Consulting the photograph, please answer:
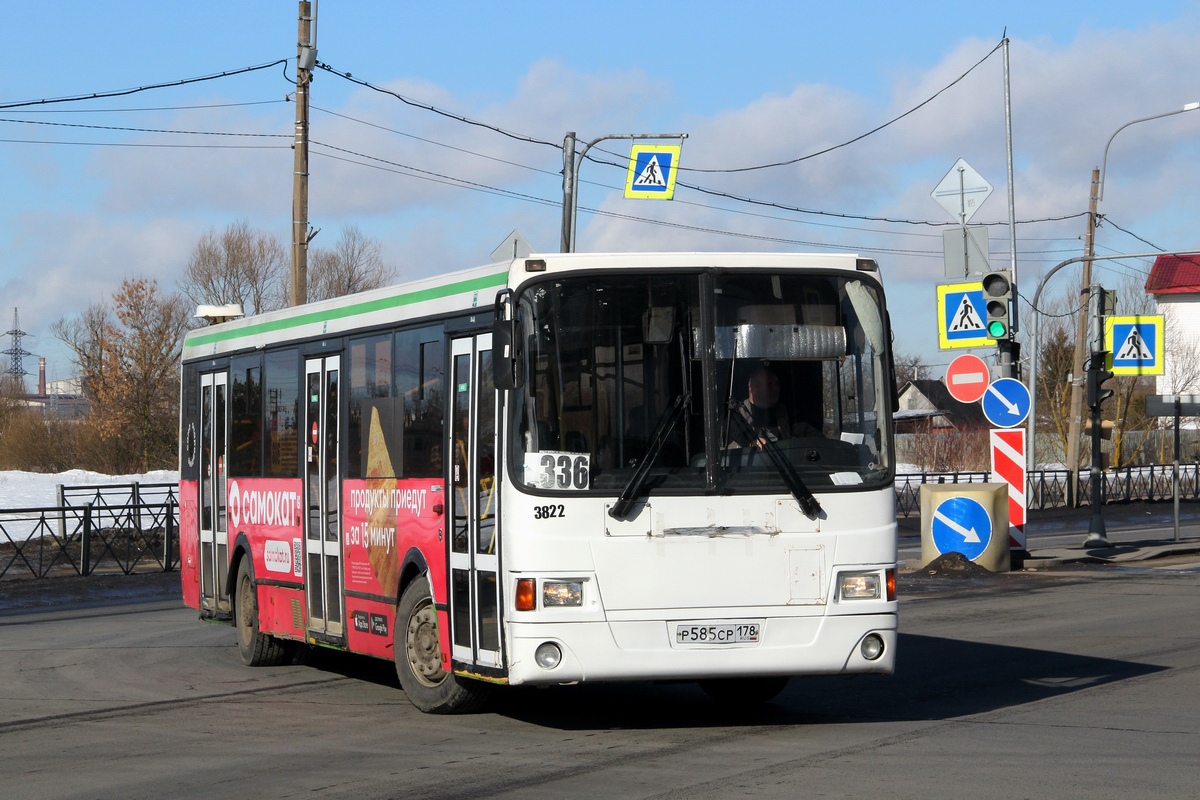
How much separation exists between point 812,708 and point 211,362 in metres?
6.81

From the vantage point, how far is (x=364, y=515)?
422 inches

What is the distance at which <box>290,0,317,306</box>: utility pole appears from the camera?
24.6m

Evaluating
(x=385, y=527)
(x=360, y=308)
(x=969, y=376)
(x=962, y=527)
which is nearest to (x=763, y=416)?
(x=385, y=527)

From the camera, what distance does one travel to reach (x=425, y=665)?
986cm

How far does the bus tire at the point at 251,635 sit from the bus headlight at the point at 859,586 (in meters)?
5.63

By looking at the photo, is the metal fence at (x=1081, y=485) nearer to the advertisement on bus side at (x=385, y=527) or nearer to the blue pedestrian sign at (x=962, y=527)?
the blue pedestrian sign at (x=962, y=527)

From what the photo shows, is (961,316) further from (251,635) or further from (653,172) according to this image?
(251,635)

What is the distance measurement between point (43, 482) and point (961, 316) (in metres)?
33.7

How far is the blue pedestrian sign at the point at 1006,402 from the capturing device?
2042 centimetres

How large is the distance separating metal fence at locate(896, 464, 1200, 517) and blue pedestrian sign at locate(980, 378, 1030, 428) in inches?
751

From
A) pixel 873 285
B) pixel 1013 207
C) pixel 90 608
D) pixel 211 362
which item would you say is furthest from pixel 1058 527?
pixel 873 285

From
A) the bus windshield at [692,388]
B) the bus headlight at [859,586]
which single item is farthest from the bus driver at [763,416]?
the bus headlight at [859,586]

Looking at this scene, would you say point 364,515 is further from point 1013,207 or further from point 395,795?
point 1013,207

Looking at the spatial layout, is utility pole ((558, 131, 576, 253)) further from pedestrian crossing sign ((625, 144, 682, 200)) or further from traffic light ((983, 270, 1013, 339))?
traffic light ((983, 270, 1013, 339))
